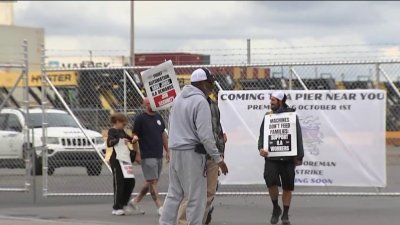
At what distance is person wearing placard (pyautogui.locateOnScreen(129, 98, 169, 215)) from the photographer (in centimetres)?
1116

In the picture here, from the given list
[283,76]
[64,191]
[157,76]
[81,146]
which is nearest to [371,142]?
[283,76]

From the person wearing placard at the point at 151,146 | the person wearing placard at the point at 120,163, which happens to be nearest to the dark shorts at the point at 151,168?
the person wearing placard at the point at 151,146

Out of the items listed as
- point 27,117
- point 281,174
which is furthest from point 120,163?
point 27,117

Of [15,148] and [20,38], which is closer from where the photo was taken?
[15,148]

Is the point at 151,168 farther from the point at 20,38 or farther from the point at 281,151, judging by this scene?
the point at 20,38

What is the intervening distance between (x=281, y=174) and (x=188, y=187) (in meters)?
2.72

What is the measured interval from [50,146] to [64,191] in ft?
10.4

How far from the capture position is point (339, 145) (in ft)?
38.5

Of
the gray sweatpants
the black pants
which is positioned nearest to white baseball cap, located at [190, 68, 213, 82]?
the gray sweatpants

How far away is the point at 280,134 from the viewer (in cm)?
1029

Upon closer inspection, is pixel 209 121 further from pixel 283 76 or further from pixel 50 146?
pixel 50 146

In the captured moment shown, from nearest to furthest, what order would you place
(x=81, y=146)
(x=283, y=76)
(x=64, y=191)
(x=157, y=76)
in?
(x=157, y=76), (x=283, y=76), (x=64, y=191), (x=81, y=146)

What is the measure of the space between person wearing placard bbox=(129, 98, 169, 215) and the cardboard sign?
141 mm

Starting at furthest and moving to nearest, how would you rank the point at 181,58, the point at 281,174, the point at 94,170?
the point at 94,170 < the point at 181,58 < the point at 281,174
